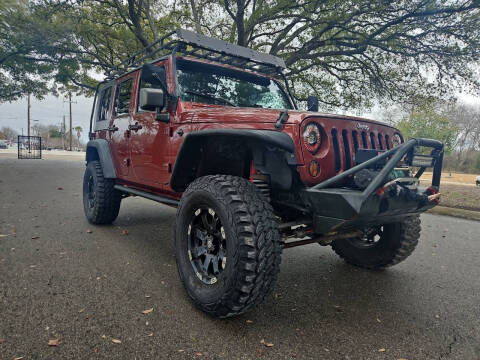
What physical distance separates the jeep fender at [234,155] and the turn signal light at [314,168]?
0.12 meters

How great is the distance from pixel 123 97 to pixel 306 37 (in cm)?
917

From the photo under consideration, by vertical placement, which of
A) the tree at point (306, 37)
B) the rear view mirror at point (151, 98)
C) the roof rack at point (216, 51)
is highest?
the tree at point (306, 37)

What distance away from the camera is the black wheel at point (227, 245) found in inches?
82.2

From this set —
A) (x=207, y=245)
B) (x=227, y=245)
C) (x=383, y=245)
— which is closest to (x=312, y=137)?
(x=227, y=245)

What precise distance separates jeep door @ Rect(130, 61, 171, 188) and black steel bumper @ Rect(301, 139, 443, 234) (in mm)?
1613

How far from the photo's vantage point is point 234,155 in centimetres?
284

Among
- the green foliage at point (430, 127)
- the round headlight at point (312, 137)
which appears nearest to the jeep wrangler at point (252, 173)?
the round headlight at point (312, 137)

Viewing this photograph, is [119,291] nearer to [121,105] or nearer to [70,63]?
[121,105]

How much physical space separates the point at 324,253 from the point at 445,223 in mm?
3511

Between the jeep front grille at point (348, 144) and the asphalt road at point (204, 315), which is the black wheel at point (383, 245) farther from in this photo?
the jeep front grille at point (348, 144)

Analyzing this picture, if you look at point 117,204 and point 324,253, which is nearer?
point 324,253

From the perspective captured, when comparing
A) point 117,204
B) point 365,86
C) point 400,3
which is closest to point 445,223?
point 117,204

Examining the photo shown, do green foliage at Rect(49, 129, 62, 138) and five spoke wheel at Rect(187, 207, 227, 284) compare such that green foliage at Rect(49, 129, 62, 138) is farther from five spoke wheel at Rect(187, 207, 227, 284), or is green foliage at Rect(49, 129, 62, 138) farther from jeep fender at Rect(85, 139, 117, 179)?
five spoke wheel at Rect(187, 207, 227, 284)

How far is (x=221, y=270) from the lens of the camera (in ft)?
7.97
